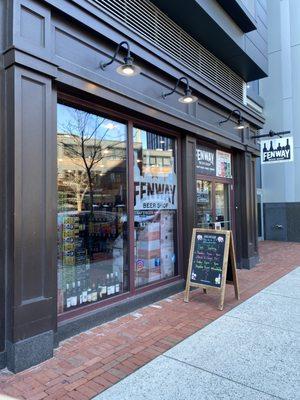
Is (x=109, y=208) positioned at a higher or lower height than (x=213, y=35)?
lower

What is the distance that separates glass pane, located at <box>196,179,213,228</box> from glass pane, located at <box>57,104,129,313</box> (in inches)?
102

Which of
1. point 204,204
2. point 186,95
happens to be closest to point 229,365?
point 186,95

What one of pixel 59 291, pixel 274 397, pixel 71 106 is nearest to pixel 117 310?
pixel 59 291

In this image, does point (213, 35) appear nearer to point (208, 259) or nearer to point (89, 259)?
point (208, 259)

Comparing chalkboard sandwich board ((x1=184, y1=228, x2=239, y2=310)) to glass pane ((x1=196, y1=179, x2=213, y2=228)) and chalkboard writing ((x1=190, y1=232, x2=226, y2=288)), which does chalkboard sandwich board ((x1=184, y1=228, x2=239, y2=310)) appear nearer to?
chalkboard writing ((x1=190, y1=232, x2=226, y2=288))

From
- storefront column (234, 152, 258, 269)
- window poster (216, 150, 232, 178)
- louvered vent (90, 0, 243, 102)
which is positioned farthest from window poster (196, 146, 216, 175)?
louvered vent (90, 0, 243, 102)

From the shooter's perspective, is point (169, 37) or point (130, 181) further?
point (169, 37)

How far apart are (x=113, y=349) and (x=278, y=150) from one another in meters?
7.53

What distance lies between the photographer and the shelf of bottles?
15.3 feet

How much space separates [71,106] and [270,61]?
12.8 metres

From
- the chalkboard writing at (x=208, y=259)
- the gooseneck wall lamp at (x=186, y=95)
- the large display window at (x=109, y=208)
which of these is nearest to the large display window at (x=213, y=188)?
the large display window at (x=109, y=208)

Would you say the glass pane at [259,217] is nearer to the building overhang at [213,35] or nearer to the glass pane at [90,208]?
the building overhang at [213,35]

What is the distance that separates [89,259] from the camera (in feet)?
16.8

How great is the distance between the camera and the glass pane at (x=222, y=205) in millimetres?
8445
